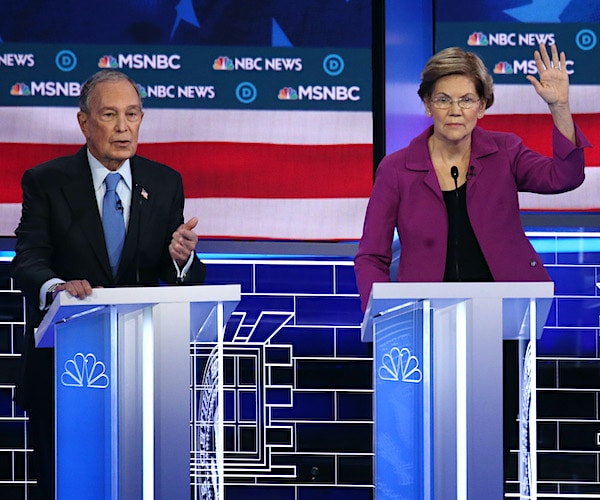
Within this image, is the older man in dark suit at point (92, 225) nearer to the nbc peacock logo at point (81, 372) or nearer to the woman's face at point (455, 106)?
the nbc peacock logo at point (81, 372)

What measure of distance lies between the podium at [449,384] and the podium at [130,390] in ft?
1.31

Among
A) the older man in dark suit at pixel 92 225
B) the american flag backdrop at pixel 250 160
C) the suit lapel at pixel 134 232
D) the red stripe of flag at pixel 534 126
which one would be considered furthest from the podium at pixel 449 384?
the red stripe of flag at pixel 534 126

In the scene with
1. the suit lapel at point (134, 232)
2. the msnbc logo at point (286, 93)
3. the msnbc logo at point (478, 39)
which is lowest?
the suit lapel at point (134, 232)

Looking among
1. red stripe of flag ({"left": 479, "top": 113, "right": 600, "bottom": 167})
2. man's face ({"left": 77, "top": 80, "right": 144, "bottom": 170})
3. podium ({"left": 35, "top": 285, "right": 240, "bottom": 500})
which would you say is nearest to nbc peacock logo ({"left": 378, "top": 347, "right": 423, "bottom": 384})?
podium ({"left": 35, "top": 285, "right": 240, "bottom": 500})

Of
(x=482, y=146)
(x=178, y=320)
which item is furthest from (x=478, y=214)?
(x=178, y=320)

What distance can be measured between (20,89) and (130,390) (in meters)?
2.73

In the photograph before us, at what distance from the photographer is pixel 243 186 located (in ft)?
17.5

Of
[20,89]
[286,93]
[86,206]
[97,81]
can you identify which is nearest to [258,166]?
[286,93]

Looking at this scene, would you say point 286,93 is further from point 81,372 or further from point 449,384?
point 449,384

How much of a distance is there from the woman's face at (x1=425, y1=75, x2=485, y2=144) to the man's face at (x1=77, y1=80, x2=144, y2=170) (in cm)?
97

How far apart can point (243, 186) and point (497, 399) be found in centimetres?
273

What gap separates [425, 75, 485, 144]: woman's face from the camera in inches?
145

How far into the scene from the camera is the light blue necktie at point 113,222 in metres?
3.75

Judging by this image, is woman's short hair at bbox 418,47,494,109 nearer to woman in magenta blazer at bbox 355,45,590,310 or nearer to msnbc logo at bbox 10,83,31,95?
woman in magenta blazer at bbox 355,45,590,310
